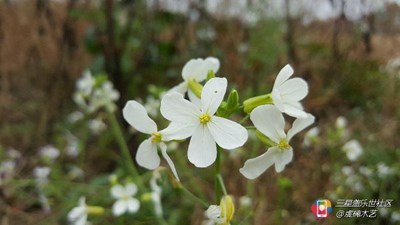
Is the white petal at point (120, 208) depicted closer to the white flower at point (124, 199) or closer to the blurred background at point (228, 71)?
the white flower at point (124, 199)

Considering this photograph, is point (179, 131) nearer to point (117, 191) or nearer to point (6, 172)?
point (117, 191)

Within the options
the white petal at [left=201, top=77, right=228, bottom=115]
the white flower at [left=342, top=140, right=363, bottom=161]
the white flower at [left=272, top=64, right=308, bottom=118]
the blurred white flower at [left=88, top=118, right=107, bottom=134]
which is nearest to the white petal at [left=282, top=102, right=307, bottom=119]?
the white flower at [left=272, top=64, right=308, bottom=118]

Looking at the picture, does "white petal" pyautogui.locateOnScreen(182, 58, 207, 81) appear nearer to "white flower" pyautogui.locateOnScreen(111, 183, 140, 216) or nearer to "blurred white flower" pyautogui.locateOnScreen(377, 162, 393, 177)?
"white flower" pyautogui.locateOnScreen(111, 183, 140, 216)

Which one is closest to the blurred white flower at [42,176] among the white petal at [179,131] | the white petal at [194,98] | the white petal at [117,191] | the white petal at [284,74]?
the white petal at [117,191]

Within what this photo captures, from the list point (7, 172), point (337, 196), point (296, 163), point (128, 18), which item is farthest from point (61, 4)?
point (337, 196)

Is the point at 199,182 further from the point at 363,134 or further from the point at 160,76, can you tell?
the point at 160,76
